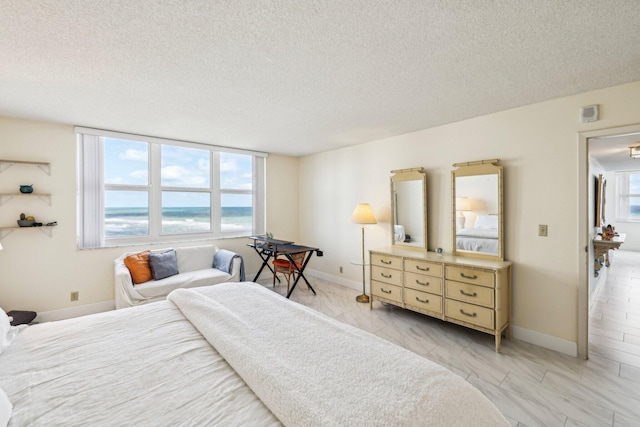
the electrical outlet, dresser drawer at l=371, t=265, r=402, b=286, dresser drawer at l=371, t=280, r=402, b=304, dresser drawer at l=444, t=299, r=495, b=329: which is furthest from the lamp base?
the electrical outlet

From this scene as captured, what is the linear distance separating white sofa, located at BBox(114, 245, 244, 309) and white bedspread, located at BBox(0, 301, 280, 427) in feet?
4.96

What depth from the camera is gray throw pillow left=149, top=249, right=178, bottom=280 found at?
3.53m

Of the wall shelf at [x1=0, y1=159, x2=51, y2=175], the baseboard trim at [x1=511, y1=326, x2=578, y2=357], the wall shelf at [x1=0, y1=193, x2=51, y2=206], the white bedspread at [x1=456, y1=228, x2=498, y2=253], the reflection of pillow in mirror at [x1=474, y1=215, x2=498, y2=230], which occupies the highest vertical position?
the wall shelf at [x1=0, y1=159, x2=51, y2=175]

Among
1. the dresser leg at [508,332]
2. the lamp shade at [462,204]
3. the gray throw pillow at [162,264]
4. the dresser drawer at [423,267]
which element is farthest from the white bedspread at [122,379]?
the lamp shade at [462,204]

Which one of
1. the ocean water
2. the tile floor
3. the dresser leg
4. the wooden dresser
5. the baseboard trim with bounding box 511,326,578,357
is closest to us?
the tile floor

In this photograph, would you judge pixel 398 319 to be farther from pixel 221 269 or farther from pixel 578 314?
pixel 221 269

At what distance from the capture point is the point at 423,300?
3.10m

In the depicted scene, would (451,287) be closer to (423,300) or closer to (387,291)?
(423,300)

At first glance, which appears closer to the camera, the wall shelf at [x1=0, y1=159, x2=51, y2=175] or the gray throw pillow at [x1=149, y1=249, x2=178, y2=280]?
the wall shelf at [x1=0, y1=159, x2=51, y2=175]

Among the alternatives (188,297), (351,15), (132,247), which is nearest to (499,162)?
(351,15)

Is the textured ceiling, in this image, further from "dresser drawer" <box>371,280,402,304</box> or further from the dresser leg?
the dresser leg

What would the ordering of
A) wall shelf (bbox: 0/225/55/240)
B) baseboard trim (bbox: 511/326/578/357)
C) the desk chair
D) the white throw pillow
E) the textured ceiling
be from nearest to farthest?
the white throw pillow → the textured ceiling → baseboard trim (bbox: 511/326/578/357) → wall shelf (bbox: 0/225/55/240) → the desk chair

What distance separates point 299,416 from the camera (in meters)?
0.92

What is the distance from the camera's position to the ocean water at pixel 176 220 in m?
3.83
